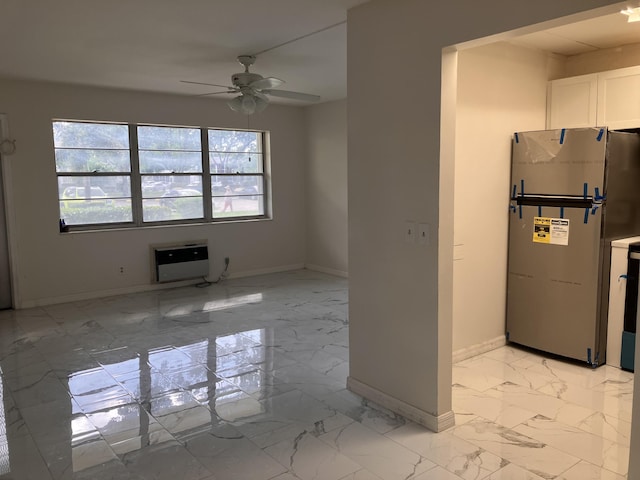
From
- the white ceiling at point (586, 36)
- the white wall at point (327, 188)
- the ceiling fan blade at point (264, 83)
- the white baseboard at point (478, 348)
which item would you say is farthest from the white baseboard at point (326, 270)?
the white ceiling at point (586, 36)

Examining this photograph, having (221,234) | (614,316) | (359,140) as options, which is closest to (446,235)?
(359,140)

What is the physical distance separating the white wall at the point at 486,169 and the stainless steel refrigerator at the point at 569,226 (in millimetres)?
150

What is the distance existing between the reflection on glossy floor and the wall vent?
165cm

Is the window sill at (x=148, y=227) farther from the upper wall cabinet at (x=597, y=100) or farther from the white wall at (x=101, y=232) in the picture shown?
the upper wall cabinet at (x=597, y=100)

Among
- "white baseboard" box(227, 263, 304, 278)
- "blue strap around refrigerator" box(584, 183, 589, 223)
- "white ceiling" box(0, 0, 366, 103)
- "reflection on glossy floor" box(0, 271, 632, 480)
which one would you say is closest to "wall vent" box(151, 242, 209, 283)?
"white baseboard" box(227, 263, 304, 278)

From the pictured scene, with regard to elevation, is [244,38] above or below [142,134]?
above

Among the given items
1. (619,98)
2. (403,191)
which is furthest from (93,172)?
(619,98)

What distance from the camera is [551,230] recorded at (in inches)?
148

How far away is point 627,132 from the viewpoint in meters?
3.88

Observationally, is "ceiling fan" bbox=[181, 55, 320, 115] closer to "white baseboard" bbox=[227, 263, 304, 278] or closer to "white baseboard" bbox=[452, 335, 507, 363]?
"white baseboard" bbox=[452, 335, 507, 363]

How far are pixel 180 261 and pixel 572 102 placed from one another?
4795 mm

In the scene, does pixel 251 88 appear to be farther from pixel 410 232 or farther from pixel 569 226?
pixel 569 226

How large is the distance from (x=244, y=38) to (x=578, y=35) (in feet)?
8.09

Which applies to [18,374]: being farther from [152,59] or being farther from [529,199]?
[529,199]
